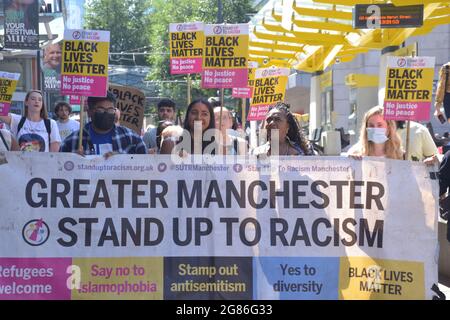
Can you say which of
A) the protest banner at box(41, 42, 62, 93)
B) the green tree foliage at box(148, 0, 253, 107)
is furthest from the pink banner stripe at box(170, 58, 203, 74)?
the green tree foliage at box(148, 0, 253, 107)

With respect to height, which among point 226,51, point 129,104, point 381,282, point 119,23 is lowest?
point 119,23

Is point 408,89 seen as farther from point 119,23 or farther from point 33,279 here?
point 119,23

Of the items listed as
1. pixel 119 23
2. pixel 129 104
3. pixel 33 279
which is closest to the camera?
pixel 33 279

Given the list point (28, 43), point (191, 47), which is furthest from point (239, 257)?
point (28, 43)

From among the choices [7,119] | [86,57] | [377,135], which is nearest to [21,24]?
[7,119]

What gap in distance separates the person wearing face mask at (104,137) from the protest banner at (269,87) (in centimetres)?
452

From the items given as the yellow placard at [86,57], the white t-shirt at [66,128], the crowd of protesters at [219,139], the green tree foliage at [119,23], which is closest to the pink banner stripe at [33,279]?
the crowd of protesters at [219,139]

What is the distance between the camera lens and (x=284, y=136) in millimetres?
7867

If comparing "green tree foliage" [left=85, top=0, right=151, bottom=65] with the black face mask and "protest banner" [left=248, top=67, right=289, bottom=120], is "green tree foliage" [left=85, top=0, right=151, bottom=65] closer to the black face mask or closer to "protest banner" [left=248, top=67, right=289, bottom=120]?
"protest banner" [left=248, top=67, right=289, bottom=120]

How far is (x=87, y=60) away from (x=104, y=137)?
67cm

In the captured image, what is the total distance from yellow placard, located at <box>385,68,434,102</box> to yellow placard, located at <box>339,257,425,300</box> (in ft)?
5.45

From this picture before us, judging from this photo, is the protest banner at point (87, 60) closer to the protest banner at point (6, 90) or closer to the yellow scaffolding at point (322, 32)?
the protest banner at point (6, 90)

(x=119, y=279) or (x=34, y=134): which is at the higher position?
(x=34, y=134)
